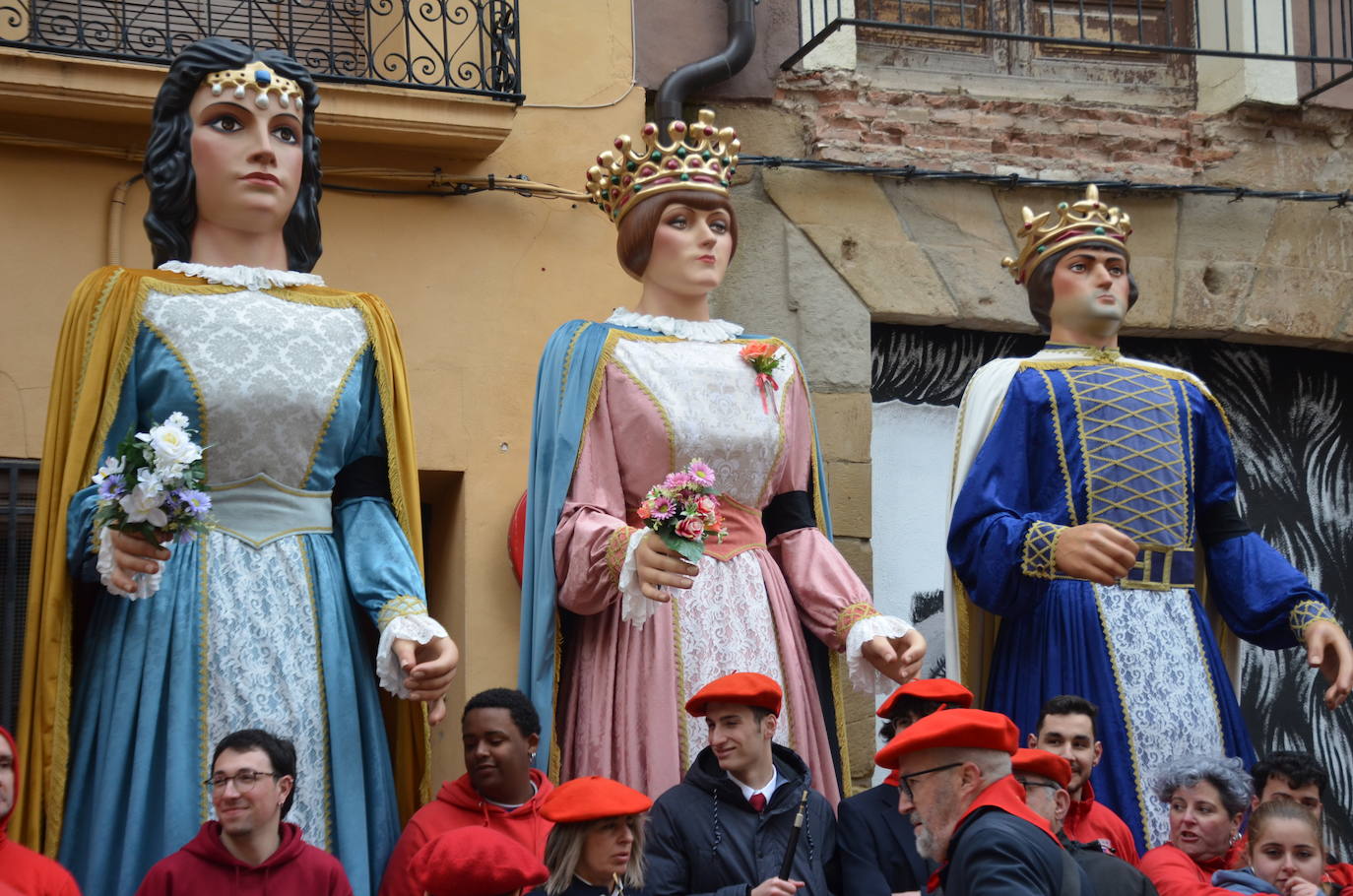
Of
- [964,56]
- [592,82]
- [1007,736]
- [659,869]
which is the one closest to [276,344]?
[659,869]

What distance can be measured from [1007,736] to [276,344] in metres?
2.11

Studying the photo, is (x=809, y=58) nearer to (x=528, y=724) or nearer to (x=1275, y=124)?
(x=1275, y=124)

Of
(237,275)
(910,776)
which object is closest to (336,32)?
(237,275)

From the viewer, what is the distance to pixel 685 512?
5.41 meters

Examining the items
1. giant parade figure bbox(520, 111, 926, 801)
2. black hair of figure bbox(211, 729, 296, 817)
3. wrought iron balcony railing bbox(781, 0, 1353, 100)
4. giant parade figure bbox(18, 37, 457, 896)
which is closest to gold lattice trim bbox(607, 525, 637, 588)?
giant parade figure bbox(520, 111, 926, 801)

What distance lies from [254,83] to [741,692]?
6.46 feet

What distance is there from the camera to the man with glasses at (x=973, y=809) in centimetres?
427

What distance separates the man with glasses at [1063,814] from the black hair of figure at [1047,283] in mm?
1860

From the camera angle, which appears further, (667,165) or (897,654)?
(667,165)

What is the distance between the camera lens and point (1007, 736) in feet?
15.0

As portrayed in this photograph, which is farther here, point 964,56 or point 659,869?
point 964,56

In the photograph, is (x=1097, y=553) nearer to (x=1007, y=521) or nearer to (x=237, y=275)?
(x=1007, y=521)

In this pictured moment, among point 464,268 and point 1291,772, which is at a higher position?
point 464,268

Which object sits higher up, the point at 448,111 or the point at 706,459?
the point at 448,111
